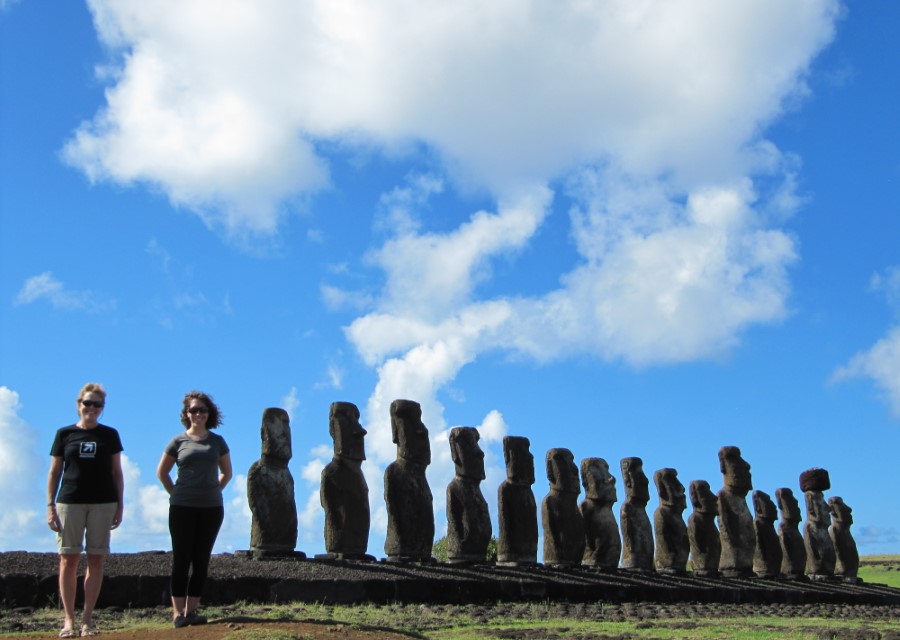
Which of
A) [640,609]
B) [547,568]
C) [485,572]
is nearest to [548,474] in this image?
[547,568]

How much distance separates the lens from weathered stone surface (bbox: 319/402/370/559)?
1617cm

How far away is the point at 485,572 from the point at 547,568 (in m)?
3.15

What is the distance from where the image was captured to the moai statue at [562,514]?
20.9 metres

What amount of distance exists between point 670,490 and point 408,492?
9584 millimetres

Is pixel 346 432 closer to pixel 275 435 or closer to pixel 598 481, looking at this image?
pixel 275 435

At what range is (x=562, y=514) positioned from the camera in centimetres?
2119

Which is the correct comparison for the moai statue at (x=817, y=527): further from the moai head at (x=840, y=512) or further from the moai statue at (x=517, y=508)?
the moai statue at (x=517, y=508)

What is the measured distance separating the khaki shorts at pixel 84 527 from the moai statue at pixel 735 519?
20935 mm

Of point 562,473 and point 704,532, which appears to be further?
point 704,532

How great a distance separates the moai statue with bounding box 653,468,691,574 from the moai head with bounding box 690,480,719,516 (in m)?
1.19

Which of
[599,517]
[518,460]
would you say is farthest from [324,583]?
[599,517]

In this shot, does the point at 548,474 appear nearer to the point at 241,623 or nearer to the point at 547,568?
the point at 547,568

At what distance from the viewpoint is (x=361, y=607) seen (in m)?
12.8

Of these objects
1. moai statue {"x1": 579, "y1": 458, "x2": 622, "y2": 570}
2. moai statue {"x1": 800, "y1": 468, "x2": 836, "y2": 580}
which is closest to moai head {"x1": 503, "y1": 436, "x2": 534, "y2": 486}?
moai statue {"x1": 579, "y1": 458, "x2": 622, "y2": 570}
